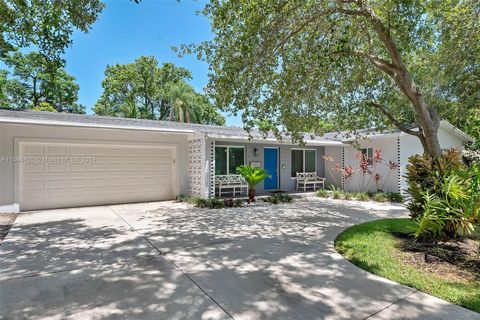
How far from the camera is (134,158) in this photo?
37.9ft

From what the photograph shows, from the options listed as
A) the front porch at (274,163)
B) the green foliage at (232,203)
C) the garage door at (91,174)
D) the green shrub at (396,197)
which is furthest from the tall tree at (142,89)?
the green shrub at (396,197)

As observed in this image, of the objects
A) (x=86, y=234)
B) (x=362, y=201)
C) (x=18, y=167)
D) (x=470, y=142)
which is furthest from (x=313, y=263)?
(x=470, y=142)

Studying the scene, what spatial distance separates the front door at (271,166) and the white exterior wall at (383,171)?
3874mm

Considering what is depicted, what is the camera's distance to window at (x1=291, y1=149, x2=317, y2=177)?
1540 cm

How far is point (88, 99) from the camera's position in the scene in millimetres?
29531

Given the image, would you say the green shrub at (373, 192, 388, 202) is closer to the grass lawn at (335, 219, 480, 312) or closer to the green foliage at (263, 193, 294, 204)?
the green foliage at (263, 193, 294, 204)

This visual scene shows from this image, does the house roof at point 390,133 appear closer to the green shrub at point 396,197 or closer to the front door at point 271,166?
the green shrub at point 396,197

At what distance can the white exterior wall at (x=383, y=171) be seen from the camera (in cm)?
1330

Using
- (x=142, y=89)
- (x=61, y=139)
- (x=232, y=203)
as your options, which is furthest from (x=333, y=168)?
(x=142, y=89)

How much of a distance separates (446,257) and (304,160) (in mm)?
11015

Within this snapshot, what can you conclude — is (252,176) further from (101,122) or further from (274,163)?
(101,122)

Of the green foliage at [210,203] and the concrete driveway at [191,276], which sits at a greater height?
the green foliage at [210,203]

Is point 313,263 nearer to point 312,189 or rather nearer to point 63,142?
point 63,142

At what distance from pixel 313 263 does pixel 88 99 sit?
101ft
